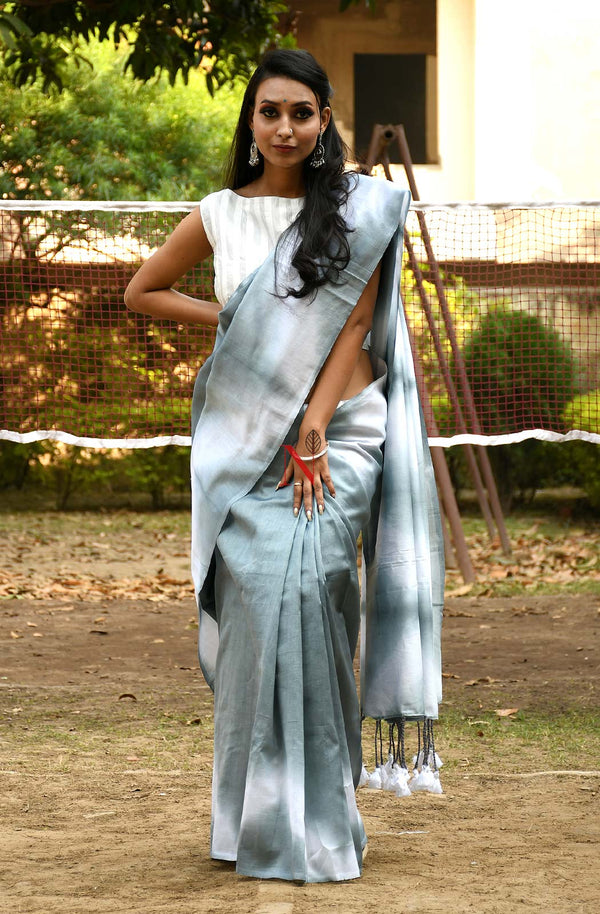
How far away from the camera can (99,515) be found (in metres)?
13.6

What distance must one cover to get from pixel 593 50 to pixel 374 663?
53.3 feet

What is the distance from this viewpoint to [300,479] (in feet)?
10.9

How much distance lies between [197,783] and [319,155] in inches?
95.8

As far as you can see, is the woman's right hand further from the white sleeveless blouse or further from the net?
the net

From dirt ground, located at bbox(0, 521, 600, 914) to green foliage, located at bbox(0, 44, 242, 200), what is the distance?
18.7 ft

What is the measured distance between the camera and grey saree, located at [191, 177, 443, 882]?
323cm

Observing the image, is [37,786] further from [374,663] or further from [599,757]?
[599,757]

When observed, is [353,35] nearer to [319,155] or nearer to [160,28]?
[160,28]

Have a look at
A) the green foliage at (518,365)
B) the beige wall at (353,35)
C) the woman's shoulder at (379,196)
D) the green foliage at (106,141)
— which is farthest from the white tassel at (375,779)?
the beige wall at (353,35)

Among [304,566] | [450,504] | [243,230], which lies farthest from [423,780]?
Answer: [450,504]

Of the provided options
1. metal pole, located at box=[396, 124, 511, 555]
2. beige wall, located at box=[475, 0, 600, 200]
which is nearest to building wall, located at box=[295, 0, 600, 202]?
beige wall, located at box=[475, 0, 600, 200]

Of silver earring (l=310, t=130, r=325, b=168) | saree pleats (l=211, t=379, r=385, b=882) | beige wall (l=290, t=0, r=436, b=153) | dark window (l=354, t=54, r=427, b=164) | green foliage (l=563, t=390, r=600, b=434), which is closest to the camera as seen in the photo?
saree pleats (l=211, t=379, r=385, b=882)

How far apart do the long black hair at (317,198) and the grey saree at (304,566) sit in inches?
1.7

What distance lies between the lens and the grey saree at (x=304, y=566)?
3.23 meters
